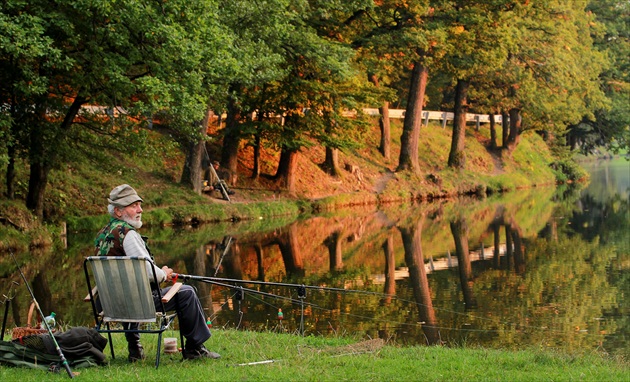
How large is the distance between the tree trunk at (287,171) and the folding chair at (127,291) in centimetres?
2541

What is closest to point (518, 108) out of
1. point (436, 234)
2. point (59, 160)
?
point (436, 234)

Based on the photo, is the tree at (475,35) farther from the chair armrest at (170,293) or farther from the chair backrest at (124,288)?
the chair backrest at (124,288)

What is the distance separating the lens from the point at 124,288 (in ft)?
25.4

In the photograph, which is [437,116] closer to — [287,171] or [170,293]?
[287,171]

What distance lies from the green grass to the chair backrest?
0.43m

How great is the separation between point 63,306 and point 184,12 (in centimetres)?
802

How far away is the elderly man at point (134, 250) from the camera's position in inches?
312

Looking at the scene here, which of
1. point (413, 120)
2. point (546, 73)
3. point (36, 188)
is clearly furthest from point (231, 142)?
point (546, 73)

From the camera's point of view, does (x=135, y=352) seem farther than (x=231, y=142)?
No

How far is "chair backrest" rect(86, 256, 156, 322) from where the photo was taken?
7.62 metres

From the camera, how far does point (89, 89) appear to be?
20.6 metres

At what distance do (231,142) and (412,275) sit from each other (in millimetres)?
15132

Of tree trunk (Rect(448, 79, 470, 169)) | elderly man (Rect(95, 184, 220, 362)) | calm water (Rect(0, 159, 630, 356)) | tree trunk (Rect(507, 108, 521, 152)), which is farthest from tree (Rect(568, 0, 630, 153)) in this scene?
elderly man (Rect(95, 184, 220, 362))

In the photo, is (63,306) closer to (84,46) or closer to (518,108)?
(84,46)
